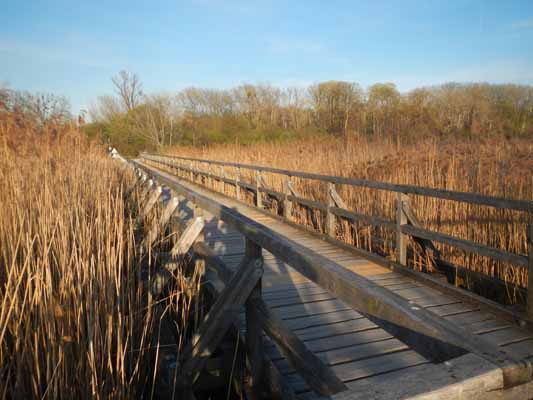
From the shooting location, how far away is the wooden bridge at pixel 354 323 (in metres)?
0.80

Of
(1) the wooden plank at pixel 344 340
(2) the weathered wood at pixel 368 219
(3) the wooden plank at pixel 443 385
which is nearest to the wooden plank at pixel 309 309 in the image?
(1) the wooden plank at pixel 344 340

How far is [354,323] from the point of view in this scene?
277 cm

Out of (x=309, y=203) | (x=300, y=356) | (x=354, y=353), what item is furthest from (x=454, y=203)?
(x=300, y=356)

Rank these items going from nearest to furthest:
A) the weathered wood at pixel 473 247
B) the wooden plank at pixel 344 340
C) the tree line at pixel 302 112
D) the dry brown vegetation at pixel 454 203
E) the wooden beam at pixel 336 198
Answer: the wooden plank at pixel 344 340 → the weathered wood at pixel 473 247 → the dry brown vegetation at pixel 454 203 → the wooden beam at pixel 336 198 → the tree line at pixel 302 112

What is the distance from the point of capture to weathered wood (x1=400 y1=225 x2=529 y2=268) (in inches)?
102

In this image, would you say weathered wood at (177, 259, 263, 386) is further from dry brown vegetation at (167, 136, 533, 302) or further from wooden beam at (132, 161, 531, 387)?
dry brown vegetation at (167, 136, 533, 302)

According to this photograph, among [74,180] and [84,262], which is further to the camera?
[74,180]

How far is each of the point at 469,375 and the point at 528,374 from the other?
0.49ft

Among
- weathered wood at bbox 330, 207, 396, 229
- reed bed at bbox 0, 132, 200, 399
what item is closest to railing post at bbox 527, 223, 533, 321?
weathered wood at bbox 330, 207, 396, 229

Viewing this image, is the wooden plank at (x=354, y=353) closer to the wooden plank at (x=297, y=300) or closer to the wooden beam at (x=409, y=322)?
the wooden plank at (x=297, y=300)

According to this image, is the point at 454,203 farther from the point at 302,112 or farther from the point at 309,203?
the point at 302,112

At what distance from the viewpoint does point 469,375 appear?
0.76m

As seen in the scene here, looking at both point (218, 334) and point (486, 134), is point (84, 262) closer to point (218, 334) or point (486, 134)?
point (218, 334)

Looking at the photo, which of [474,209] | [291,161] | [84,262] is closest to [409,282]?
[474,209]
